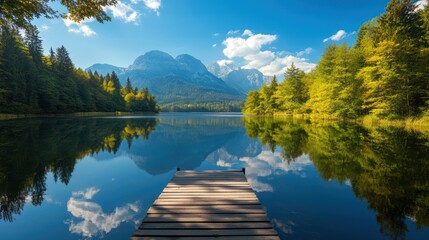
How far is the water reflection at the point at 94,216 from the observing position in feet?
18.4

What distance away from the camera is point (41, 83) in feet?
183

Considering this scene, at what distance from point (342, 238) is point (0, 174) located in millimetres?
12551

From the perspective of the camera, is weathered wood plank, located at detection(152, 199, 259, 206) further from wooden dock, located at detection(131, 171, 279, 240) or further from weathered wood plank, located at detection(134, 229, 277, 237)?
weathered wood plank, located at detection(134, 229, 277, 237)

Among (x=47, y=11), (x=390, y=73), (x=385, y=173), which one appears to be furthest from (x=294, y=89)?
(x=47, y=11)

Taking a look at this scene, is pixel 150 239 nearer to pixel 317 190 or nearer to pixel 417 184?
pixel 317 190

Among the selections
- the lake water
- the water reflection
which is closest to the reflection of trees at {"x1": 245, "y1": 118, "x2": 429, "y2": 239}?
the lake water

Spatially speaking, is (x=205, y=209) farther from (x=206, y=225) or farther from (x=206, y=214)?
(x=206, y=225)

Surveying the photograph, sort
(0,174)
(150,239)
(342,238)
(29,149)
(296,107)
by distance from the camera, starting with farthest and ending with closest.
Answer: (296,107)
(29,149)
(0,174)
(342,238)
(150,239)

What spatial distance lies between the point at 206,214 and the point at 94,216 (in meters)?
3.62

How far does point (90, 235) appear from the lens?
534 cm

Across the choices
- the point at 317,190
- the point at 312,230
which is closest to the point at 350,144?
the point at 317,190

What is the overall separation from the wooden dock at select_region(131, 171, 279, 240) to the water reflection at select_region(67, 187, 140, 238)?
128cm

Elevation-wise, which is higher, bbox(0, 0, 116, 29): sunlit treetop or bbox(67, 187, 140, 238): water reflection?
bbox(0, 0, 116, 29): sunlit treetop

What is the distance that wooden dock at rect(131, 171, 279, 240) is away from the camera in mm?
4191
